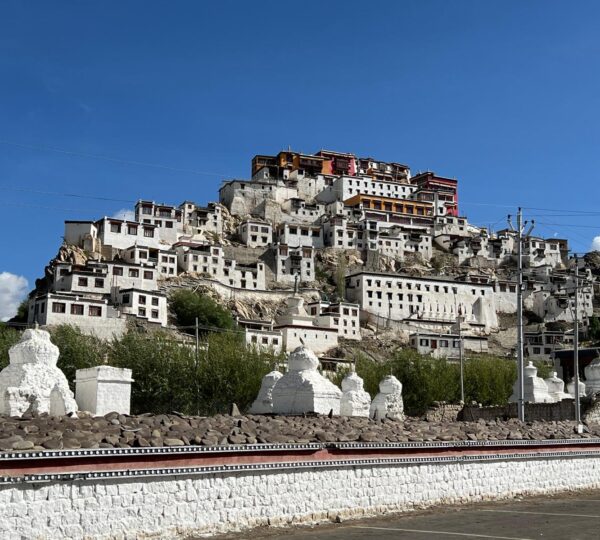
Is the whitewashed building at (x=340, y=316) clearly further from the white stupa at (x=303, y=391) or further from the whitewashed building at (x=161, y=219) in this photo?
the white stupa at (x=303, y=391)

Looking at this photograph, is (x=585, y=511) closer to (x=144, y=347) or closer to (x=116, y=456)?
(x=116, y=456)

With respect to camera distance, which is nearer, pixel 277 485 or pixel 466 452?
pixel 277 485

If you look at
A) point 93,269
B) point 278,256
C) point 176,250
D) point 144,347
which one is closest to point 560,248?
point 278,256

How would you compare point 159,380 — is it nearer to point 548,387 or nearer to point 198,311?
point 548,387

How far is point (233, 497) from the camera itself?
41.1 ft

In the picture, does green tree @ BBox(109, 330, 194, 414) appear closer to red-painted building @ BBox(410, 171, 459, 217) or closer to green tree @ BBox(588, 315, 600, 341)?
green tree @ BBox(588, 315, 600, 341)

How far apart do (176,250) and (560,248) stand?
62.8m

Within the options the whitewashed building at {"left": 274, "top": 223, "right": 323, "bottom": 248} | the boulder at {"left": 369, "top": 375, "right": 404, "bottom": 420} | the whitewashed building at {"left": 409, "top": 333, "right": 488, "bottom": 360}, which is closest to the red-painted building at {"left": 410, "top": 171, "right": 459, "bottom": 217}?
the whitewashed building at {"left": 274, "top": 223, "right": 323, "bottom": 248}

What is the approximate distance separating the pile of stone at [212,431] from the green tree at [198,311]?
6475 cm

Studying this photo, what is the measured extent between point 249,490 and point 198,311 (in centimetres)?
7294

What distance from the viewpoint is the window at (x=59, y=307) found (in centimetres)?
7200

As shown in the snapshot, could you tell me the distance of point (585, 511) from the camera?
53.0 feet

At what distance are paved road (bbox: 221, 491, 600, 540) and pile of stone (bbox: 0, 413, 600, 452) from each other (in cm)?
153

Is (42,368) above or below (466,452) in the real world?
above
